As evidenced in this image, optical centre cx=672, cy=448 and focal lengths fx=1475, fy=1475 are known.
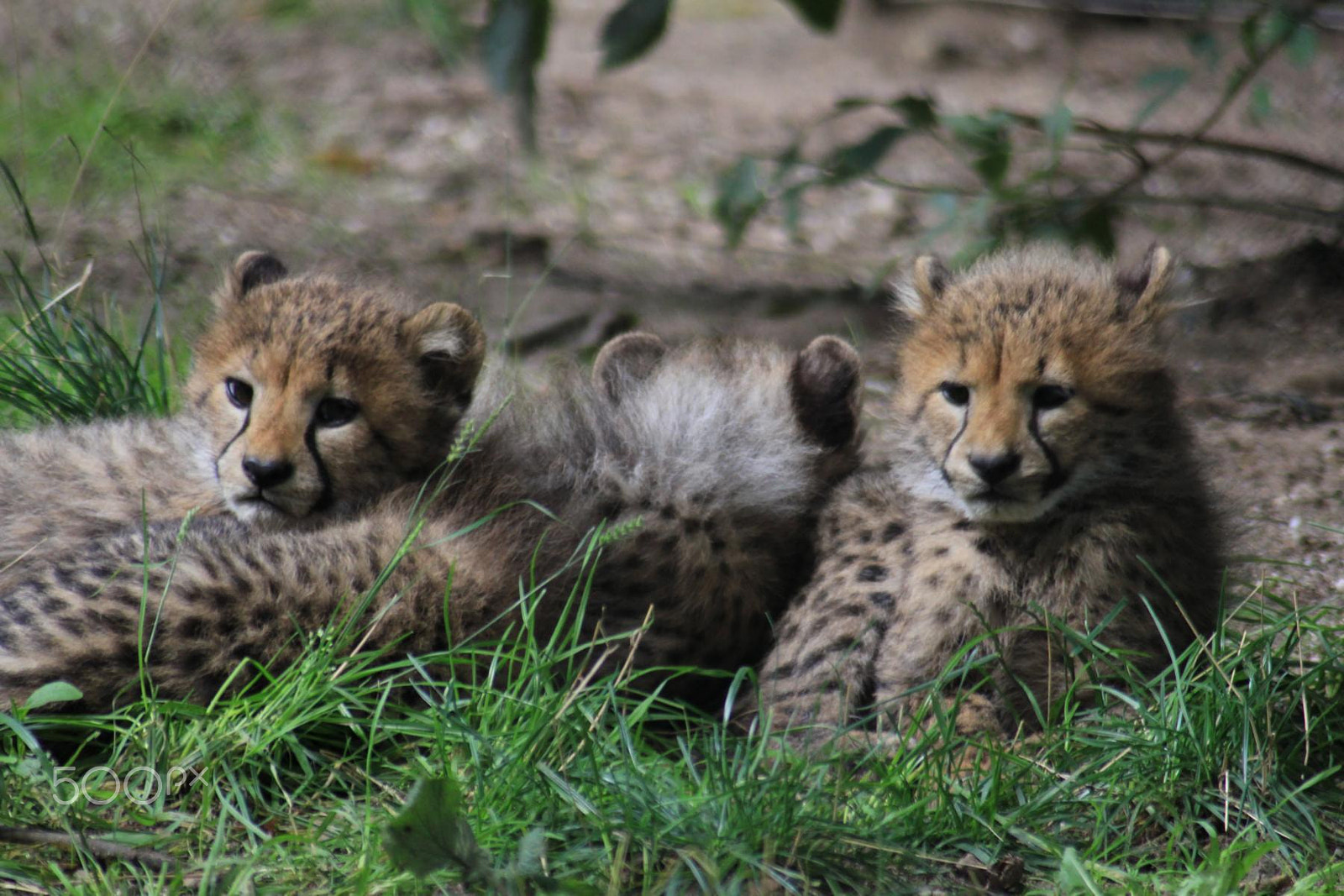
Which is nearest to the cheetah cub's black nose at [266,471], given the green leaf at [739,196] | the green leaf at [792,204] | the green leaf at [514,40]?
the green leaf at [514,40]

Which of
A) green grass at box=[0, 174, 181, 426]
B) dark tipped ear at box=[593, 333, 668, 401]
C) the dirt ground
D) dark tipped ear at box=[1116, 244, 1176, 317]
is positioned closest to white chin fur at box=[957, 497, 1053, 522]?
dark tipped ear at box=[1116, 244, 1176, 317]

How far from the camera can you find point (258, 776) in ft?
9.57

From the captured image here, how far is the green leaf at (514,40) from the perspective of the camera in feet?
12.8

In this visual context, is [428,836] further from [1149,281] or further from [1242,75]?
[1242,75]

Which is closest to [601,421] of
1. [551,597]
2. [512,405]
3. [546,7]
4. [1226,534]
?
[512,405]

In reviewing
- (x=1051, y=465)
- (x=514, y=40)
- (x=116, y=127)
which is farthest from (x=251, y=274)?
(x=116, y=127)

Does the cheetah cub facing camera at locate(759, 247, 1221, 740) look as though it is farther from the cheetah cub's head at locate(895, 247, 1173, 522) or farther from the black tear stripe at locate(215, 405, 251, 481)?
the black tear stripe at locate(215, 405, 251, 481)

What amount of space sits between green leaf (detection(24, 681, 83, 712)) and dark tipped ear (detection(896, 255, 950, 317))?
2.01m

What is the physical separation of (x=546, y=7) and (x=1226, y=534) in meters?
2.19

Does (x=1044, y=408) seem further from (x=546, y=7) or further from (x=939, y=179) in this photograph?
(x=939, y=179)

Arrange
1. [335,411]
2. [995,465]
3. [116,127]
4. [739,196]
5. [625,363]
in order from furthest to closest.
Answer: [116,127] < [739,196] < [625,363] < [335,411] < [995,465]

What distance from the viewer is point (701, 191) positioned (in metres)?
7.58

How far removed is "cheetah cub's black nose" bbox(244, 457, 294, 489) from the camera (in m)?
3.29

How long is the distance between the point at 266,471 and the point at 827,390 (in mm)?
1470
